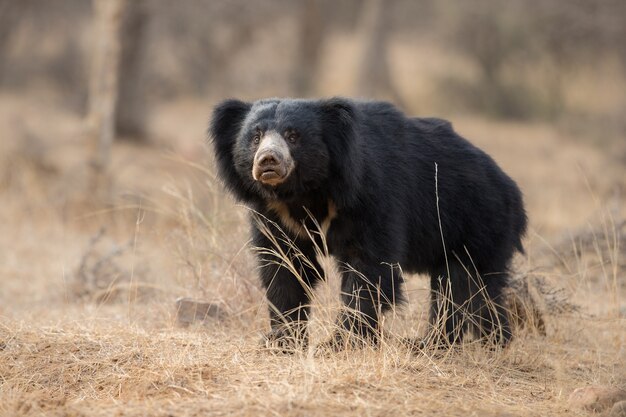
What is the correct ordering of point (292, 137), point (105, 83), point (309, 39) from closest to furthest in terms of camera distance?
point (292, 137) → point (105, 83) → point (309, 39)

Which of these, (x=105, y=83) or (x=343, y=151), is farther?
(x=105, y=83)

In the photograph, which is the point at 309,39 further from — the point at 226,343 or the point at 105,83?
the point at 226,343

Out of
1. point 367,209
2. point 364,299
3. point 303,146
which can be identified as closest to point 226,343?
point 364,299

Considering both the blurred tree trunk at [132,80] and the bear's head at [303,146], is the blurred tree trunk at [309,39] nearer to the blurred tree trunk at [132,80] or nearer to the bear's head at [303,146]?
the blurred tree trunk at [132,80]

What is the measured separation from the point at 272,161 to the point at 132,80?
11.3m

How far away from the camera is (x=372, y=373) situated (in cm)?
404

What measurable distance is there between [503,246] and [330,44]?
21305mm

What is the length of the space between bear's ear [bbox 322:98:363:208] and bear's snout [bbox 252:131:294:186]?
267mm

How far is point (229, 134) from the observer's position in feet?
15.8

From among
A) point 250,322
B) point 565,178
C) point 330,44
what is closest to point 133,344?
point 250,322

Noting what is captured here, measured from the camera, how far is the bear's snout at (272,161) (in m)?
4.31

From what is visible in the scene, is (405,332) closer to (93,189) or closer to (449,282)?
(449,282)

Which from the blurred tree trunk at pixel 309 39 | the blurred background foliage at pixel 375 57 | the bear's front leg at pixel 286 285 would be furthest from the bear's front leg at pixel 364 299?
the blurred tree trunk at pixel 309 39

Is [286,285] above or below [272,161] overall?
below
